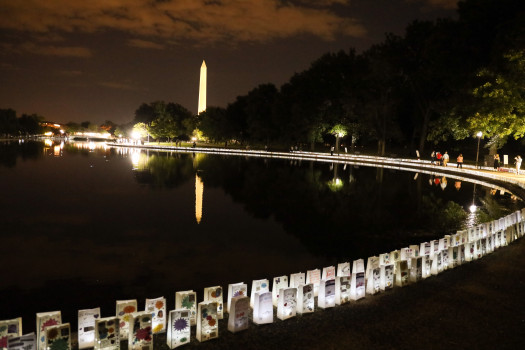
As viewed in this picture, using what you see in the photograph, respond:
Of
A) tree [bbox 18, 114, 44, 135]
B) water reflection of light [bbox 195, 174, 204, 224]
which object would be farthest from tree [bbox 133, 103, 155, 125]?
water reflection of light [bbox 195, 174, 204, 224]

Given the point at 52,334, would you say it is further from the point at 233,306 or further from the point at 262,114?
the point at 262,114

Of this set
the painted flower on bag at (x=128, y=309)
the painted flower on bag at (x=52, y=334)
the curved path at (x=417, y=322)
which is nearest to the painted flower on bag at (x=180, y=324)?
the curved path at (x=417, y=322)

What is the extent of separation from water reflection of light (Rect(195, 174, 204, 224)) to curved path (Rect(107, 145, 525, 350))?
8.89 m

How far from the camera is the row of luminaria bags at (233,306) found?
18.0 ft

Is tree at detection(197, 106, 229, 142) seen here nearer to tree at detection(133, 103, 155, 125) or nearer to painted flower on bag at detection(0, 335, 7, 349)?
tree at detection(133, 103, 155, 125)

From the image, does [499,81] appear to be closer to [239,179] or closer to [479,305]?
[239,179]

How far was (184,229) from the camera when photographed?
13.9 metres

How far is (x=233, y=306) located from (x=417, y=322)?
2.88 metres

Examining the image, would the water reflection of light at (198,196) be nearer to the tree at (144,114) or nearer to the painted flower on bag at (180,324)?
the painted flower on bag at (180,324)

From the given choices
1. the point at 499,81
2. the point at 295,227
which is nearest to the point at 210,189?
the point at 295,227

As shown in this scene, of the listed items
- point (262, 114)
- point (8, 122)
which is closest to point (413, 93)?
point (262, 114)

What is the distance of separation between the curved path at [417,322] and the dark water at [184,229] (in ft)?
8.61

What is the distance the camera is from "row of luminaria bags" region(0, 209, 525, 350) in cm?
548

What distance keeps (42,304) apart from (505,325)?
25.9 feet
